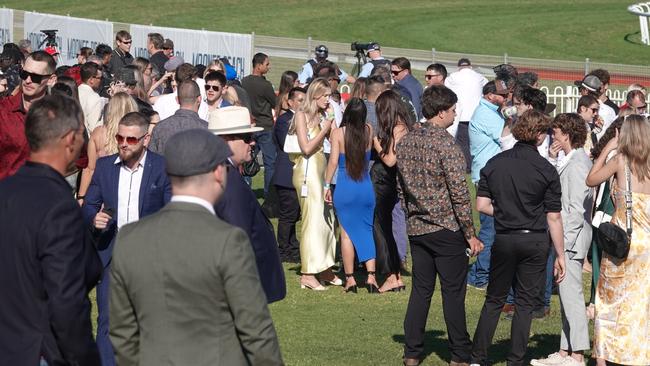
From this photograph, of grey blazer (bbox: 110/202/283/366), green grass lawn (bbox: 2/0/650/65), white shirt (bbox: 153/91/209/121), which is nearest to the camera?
grey blazer (bbox: 110/202/283/366)

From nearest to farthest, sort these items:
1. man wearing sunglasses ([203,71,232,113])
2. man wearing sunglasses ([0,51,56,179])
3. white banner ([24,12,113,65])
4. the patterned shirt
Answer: man wearing sunglasses ([0,51,56,179]) → the patterned shirt → man wearing sunglasses ([203,71,232,113]) → white banner ([24,12,113,65])

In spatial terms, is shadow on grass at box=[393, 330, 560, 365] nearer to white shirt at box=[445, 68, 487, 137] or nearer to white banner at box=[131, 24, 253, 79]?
white shirt at box=[445, 68, 487, 137]

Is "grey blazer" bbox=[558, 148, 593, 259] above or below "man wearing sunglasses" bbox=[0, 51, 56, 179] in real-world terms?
below

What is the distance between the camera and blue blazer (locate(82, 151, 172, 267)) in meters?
7.38

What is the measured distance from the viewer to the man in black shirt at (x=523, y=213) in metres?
8.36

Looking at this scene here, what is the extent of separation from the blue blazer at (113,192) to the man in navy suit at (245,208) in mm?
1110

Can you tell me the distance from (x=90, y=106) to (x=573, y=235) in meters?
5.47

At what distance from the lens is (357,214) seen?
11617 millimetres

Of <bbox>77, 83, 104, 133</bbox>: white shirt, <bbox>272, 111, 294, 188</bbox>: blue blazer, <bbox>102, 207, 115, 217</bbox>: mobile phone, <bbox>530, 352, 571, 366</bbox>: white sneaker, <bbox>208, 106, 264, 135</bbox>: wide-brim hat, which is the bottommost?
<bbox>530, 352, 571, 366</bbox>: white sneaker

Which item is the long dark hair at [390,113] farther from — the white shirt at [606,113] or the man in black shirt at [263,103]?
the man in black shirt at [263,103]

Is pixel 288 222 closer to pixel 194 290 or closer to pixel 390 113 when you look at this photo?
pixel 390 113

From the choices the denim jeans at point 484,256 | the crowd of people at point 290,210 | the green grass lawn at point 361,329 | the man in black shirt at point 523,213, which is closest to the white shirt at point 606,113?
the crowd of people at point 290,210

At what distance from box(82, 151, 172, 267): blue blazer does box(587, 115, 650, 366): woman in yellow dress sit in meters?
3.31

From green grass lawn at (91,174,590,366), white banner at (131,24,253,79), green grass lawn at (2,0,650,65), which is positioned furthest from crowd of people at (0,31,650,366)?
green grass lawn at (2,0,650,65)
